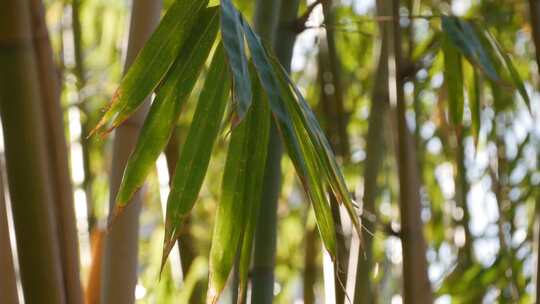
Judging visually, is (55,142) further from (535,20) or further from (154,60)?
(535,20)

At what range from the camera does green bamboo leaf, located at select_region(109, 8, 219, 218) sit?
21.8 inches

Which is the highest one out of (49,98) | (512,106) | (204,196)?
(49,98)

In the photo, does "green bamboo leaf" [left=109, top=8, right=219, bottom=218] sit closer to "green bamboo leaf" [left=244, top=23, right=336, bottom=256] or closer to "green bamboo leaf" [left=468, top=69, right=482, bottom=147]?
"green bamboo leaf" [left=244, top=23, right=336, bottom=256]

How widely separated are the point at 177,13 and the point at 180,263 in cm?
41

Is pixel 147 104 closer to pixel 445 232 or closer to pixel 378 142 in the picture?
pixel 378 142

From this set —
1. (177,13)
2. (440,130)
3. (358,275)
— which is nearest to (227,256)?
(177,13)

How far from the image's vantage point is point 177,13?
581 millimetres

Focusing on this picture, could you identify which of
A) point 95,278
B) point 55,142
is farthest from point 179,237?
point 55,142

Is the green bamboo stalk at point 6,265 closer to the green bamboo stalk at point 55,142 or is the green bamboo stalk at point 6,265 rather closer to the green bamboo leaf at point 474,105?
the green bamboo stalk at point 55,142

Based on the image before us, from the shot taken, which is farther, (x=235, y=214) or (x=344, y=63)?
(x=344, y=63)

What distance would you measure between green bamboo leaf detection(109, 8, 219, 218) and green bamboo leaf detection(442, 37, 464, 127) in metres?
0.33

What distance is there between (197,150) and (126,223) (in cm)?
17

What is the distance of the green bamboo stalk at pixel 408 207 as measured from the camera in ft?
2.74

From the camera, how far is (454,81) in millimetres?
845
